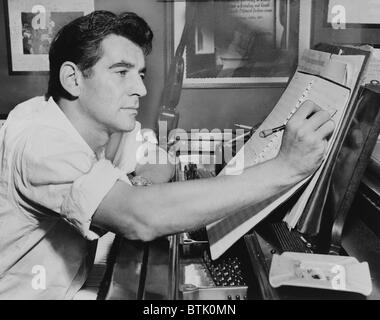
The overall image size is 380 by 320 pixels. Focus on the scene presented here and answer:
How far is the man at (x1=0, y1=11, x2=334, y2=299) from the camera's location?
1216 mm

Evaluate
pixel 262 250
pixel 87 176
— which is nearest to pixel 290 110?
pixel 262 250

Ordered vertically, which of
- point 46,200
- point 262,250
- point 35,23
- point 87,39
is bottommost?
point 262,250

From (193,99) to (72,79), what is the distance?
3.93 ft

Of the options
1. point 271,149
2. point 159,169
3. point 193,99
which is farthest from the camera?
point 193,99

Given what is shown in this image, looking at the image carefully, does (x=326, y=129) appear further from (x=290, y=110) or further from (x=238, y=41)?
(x=238, y=41)

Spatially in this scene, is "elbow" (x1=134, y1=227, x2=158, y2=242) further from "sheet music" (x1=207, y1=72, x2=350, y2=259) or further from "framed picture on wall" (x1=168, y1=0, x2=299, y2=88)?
"framed picture on wall" (x1=168, y1=0, x2=299, y2=88)

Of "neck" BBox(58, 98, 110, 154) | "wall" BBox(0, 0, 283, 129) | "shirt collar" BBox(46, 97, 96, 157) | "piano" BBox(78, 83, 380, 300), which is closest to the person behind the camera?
"piano" BBox(78, 83, 380, 300)

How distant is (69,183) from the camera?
1266 millimetres

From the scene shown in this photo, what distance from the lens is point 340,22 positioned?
2.64 meters

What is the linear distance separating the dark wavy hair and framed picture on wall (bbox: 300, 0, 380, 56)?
123cm

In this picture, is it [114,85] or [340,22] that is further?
[340,22]

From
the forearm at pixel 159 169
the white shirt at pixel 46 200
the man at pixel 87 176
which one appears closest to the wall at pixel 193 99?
the forearm at pixel 159 169

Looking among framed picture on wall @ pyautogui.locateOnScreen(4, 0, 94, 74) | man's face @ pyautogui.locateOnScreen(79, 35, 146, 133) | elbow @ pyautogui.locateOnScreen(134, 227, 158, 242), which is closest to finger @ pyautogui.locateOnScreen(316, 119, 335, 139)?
elbow @ pyautogui.locateOnScreen(134, 227, 158, 242)

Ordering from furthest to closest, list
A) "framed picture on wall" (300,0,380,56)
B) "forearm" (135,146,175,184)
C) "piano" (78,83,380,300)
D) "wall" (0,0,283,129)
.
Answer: "wall" (0,0,283,129) < "framed picture on wall" (300,0,380,56) < "forearm" (135,146,175,184) < "piano" (78,83,380,300)
